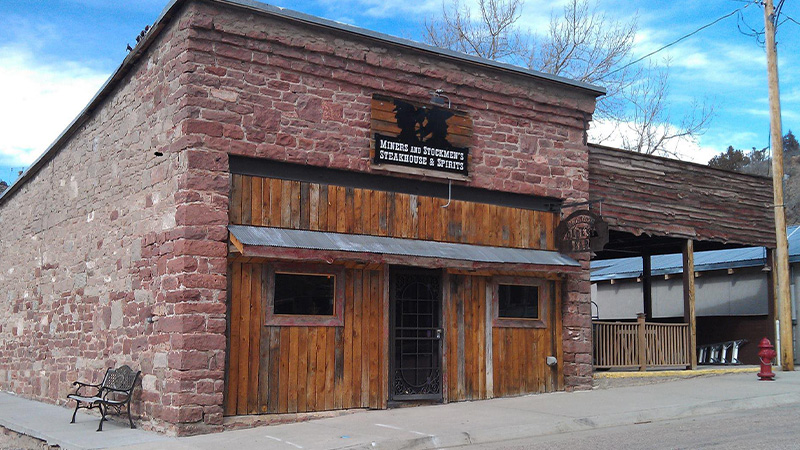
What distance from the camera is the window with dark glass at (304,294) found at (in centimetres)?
1111

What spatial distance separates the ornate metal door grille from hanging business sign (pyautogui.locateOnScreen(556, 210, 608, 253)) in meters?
2.58

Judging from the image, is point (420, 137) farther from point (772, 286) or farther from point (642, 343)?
point (772, 286)

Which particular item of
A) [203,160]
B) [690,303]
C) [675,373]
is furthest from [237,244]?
[690,303]

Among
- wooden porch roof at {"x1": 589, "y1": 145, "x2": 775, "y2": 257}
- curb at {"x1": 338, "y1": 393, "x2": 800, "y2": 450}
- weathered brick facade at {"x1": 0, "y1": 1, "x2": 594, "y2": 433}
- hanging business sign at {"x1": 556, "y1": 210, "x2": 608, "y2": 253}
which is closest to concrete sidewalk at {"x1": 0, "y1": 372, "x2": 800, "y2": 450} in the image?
curb at {"x1": 338, "y1": 393, "x2": 800, "y2": 450}

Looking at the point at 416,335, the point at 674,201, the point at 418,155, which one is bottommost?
the point at 416,335

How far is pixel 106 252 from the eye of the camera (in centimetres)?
1285

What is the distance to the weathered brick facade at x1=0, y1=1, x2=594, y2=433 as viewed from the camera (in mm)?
10414

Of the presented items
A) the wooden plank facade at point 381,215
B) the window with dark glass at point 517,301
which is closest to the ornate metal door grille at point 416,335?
the wooden plank facade at point 381,215

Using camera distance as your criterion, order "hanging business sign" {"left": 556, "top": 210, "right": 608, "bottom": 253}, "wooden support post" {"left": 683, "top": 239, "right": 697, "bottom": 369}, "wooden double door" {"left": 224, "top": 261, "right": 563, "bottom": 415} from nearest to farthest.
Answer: "wooden double door" {"left": 224, "top": 261, "right": 563, "bottom": 415} < "hanging business sign" {"left": 556, "top": 210, "right": 608, "bottom": 253} < "wooden support post" {"left": 683, "top": 239, "right": 697, "bottom": 369}

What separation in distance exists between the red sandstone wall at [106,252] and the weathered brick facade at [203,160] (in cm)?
4

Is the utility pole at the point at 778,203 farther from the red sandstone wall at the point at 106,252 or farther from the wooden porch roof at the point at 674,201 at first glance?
the red sandstone wall at the point at 106,252

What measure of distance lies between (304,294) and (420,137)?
A: 315cm

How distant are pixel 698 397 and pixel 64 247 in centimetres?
1158

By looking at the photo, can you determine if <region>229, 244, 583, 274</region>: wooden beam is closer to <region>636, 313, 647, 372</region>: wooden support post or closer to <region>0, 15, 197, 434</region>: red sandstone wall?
<region>0, 15, 197, 434</region>: red sandstone wall
